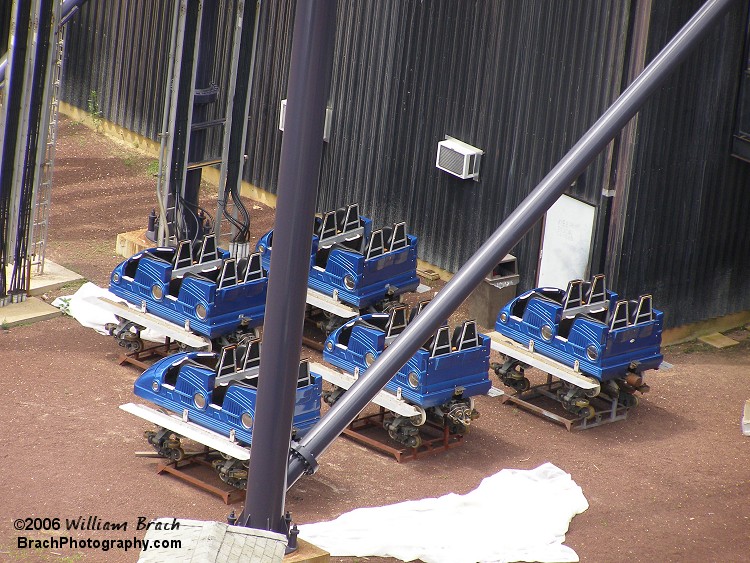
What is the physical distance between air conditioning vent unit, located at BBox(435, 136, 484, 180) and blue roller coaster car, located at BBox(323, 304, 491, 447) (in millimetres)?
4293

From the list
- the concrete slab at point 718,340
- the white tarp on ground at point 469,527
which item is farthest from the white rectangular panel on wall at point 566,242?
the white tarp on ground at point 469,527

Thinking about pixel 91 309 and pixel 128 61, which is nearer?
pixel 91 309

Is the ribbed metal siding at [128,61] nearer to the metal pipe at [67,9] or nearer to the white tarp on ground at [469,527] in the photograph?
the metal pipe at [67,9]

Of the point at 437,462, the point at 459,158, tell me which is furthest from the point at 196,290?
the point at 459,158

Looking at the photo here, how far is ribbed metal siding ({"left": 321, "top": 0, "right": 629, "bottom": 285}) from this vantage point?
18.8 m

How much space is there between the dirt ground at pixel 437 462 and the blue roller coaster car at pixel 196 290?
2.81ft

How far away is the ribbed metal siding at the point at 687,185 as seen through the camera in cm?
1833

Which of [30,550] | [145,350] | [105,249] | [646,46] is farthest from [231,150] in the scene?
[30,550]

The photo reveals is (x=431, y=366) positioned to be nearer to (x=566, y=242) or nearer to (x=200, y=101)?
(x=566, y=242)

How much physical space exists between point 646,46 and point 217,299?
20.3 ft

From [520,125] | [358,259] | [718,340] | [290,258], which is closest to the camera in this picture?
[290,258]

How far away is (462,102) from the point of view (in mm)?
20453

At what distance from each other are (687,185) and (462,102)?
138 inches

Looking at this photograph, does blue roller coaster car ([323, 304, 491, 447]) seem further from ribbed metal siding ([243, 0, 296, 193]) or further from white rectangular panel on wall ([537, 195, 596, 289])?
ribbed metal siding ([243, 0, 296, 193])
